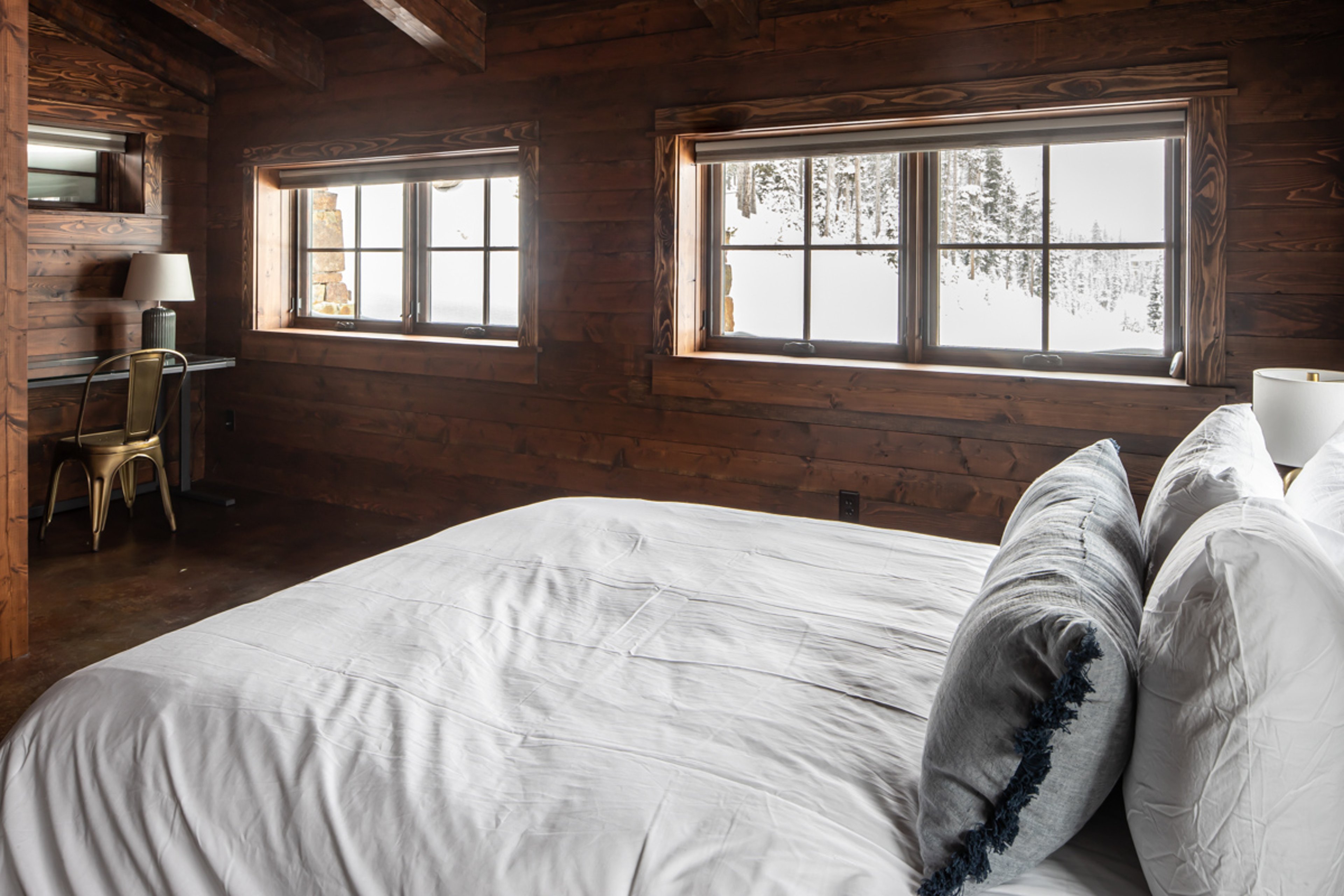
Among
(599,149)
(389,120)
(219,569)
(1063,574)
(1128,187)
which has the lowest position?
(219,569)

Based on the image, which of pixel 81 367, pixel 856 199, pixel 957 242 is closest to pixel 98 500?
pixel 81 367

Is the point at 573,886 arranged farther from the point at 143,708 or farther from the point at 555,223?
the point at 555,223

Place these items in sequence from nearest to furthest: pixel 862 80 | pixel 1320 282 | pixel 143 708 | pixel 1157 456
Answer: pixel 143 708 → pixel 1320 282 → pixel 1157 456 → pixel 862 80

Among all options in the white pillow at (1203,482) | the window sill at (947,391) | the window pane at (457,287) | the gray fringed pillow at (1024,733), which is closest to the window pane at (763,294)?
the window sill at (947,391)

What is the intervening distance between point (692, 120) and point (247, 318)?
2.87 meters

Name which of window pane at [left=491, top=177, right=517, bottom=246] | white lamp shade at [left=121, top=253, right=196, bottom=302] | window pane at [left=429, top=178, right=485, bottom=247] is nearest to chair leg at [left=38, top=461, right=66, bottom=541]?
white lamp shade at [left=121, top=253, right=196, bottom=302]

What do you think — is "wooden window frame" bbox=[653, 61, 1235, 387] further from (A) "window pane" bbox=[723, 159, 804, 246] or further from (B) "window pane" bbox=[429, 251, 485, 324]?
(B) "window pane" bbox=[429, 251, 485, 324]

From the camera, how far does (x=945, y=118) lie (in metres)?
3.27

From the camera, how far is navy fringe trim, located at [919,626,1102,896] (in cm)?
87

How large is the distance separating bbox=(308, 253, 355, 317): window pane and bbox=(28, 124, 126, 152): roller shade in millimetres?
1108

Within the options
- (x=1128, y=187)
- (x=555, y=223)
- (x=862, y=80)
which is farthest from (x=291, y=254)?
(x=1128, y=187)

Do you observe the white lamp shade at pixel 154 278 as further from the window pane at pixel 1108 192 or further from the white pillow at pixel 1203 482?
the white pillow at pixel 1203 482

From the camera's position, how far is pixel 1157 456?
306 centimetres

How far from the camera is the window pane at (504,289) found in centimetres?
443
